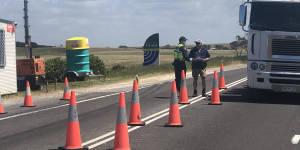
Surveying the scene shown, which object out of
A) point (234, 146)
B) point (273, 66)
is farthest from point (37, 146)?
point (273, 66)

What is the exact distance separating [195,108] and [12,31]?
10736 mm

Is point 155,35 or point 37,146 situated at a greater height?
point 155,35

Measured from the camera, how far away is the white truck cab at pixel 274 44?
14.4 m

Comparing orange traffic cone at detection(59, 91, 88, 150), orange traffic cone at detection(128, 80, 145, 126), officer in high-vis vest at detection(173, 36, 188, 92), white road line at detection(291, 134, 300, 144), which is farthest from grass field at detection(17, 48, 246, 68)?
orange traffic cone at detection(59, 91, 88, 150)

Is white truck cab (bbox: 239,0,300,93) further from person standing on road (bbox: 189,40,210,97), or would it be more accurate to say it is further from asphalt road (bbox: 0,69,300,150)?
person standing on road (bbox: 189,40,210,97)

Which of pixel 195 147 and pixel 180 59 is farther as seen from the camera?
pixel 180 59

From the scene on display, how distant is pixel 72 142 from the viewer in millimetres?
8016

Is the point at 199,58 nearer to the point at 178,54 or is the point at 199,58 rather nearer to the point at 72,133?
the point at 178,54

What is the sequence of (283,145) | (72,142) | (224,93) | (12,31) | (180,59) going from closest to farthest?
(72,142) → (283,145) → (180,59) → (224,93) → (12,31)

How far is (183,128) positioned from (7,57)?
12.8 metres

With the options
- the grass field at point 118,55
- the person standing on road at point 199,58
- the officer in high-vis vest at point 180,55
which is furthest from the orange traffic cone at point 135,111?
the grass field at point 118,55

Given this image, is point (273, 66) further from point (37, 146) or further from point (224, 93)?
point (37, 146)

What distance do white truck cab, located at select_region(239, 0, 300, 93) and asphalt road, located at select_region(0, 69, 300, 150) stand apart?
2.50 ft

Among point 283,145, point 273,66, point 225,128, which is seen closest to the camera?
point 283,145
